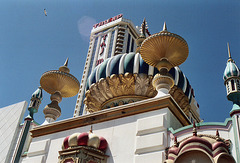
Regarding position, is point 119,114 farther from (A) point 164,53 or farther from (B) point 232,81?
(B) point 232,81

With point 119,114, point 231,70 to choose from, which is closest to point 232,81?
point 231,70

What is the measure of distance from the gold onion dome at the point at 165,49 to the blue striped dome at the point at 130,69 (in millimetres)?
1854

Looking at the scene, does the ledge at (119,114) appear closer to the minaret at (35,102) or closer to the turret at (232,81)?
the turret at (232,81)

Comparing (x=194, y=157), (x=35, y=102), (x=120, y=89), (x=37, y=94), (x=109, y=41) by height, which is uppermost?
(x=109, y=41)

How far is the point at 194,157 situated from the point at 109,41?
5799cm

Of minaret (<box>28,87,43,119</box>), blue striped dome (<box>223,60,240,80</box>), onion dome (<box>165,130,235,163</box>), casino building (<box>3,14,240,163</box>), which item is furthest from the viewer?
minaret (<box>28,87,43,119</box>)

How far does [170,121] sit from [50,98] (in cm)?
557

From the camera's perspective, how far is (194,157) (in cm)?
733

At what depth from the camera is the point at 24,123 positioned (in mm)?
18141

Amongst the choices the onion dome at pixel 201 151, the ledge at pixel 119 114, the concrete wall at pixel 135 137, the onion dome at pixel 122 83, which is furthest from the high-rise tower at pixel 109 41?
the onion dome at pixel 201 151

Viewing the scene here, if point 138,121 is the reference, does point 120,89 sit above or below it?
above

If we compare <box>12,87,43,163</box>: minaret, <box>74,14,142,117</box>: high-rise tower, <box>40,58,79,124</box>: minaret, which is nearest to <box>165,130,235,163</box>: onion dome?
<box>40,58,79,124</box>: minaret

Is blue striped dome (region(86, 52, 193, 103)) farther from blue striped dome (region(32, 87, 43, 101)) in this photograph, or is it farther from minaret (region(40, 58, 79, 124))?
blue striped dome (region(32, 87, 43, 101))

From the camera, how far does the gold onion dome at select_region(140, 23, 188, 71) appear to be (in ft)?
35.0
